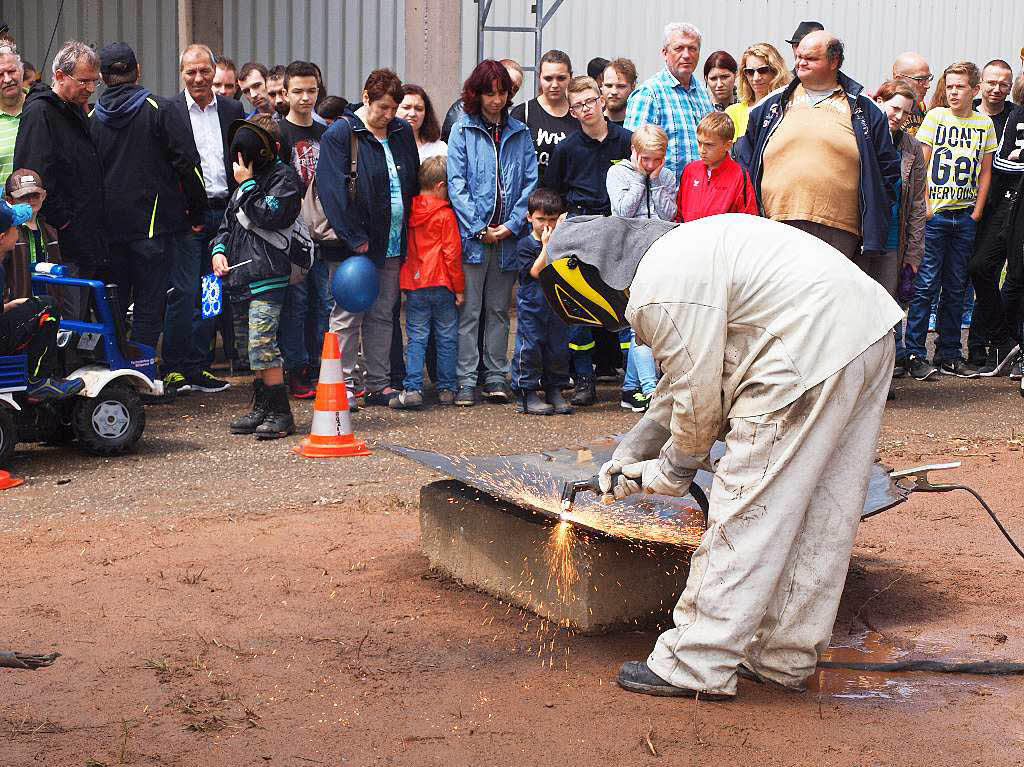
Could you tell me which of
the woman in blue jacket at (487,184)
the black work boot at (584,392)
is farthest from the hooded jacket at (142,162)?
A: the black work boot at (584,392)

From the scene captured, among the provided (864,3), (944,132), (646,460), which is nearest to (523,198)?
(944,132)

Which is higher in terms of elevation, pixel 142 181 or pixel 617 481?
pixel 142 181

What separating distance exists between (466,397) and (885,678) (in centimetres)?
483

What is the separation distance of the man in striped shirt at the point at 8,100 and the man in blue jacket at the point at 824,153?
15.7 ft

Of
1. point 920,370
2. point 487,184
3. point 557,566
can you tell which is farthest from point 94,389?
point 920,370

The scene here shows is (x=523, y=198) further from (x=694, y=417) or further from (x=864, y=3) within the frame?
(x=864, y=3)

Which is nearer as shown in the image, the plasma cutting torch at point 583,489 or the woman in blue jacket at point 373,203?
the plasma cutting torch at point 583,489

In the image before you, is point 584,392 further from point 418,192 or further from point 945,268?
point 945,268

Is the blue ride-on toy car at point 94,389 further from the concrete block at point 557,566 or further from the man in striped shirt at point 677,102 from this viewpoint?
the man in striped shirt at point 677,102

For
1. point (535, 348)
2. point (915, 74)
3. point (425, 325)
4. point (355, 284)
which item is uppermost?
point (915, 74)

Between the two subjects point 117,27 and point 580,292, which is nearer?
point 580,292

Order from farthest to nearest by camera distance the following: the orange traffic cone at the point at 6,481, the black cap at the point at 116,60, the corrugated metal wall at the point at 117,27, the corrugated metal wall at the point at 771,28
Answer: the corrugated metal wall at the point at 771,28
the corrugated metal wall at the point at 117,27
the black cap at the point at 116,60
the orange traffic cone at the point at 6,481

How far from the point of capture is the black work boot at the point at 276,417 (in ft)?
25.8

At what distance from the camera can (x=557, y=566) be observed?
4.92 m
